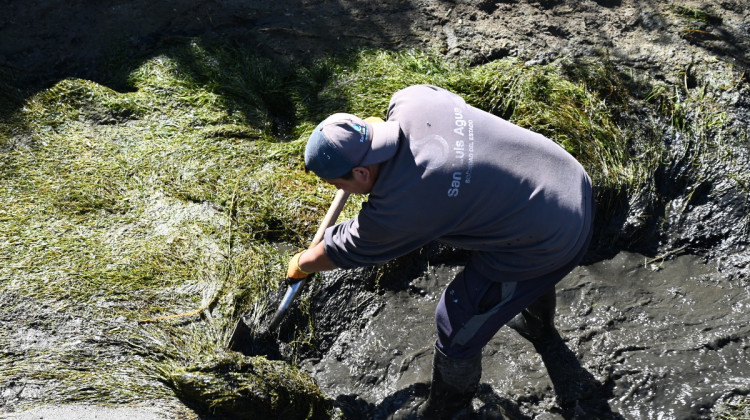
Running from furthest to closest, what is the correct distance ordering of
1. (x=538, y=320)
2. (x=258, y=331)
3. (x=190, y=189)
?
1. (x=190, y=189)
2. (x=258, y=331)
3. (x=538, y=320)

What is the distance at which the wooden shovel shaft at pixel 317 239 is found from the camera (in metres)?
3.02

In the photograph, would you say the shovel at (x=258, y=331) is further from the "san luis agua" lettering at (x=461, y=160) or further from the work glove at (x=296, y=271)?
the "san luis agua" lettering at (x=461, y=160)

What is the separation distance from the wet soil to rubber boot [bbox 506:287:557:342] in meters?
0.07

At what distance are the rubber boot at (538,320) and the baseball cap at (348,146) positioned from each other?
1225mm

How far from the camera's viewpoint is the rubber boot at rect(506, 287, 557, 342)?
3.13m

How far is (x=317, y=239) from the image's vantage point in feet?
9.84

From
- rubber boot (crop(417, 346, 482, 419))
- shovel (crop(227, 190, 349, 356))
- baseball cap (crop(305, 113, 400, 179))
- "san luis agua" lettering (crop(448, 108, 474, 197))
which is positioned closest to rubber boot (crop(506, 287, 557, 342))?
rubber boot (crop(417, 346, 482, 419))

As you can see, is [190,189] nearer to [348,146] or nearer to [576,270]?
[348,146]

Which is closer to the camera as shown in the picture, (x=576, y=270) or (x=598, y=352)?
(x=598, y=352)

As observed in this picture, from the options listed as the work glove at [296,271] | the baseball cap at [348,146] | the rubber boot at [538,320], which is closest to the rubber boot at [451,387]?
the rubber boot at [538,320]

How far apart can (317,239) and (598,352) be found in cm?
155

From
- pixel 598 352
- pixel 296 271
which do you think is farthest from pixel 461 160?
pixel 598 352

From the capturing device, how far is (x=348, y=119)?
234 centimetres

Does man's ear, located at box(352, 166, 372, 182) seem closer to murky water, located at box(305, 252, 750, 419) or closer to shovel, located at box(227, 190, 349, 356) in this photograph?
shovel, located at box(227, 190, 349, 356)
